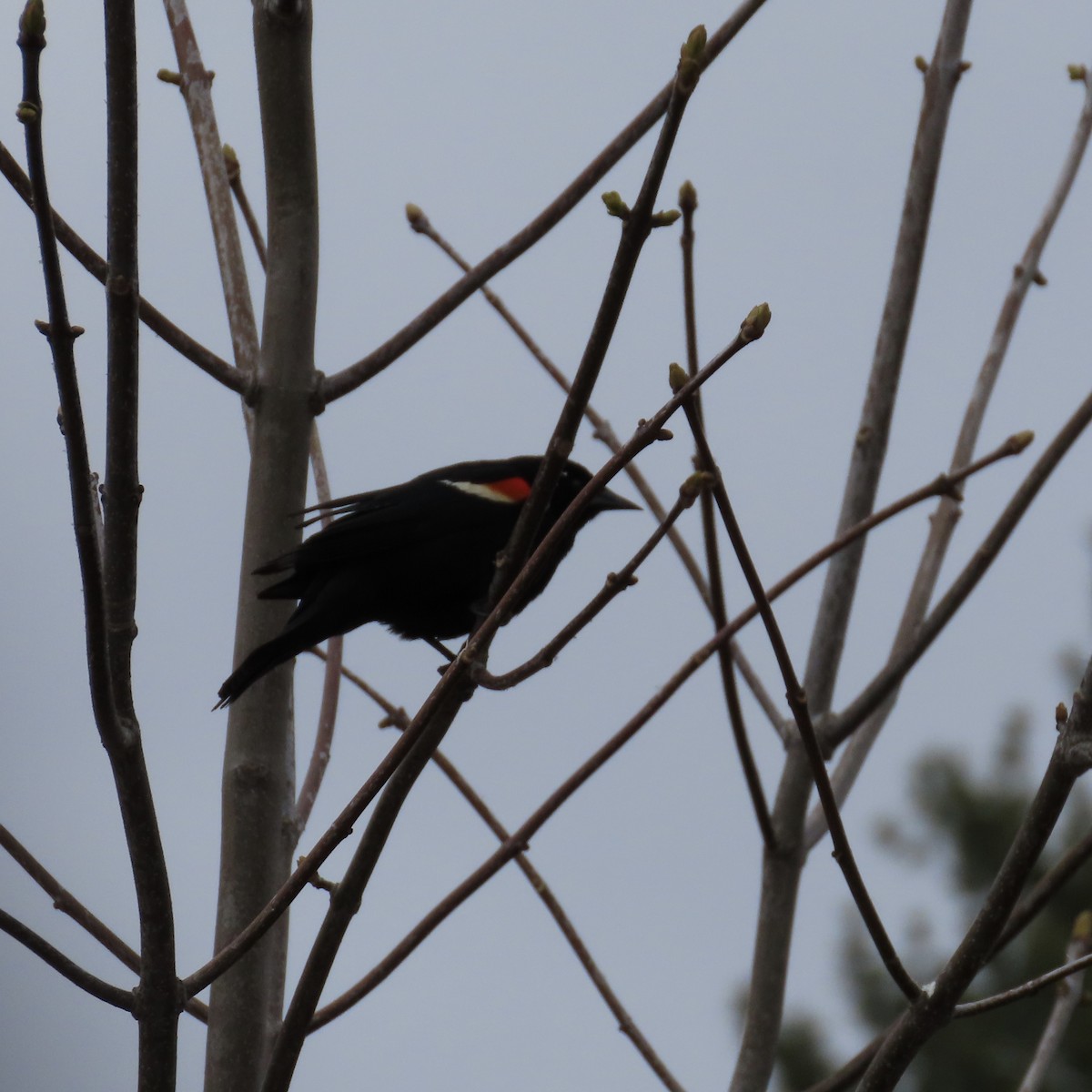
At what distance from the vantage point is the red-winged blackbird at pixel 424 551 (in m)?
2.93

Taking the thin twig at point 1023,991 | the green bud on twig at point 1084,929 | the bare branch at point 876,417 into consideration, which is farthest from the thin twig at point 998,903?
the bare branch at point 876,417

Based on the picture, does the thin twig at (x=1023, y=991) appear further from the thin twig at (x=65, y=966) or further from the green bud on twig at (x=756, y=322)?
the thin twig at (x=65, y=966)

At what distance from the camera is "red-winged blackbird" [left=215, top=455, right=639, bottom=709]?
293 centimetres

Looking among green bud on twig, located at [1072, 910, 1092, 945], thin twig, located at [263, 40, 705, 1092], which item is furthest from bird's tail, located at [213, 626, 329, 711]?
green bud on twig, located at [1072, 910, 1092, 945]

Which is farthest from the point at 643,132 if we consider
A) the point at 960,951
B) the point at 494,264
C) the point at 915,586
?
the point at 960,951

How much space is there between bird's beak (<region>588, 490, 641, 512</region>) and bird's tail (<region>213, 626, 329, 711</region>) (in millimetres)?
1288

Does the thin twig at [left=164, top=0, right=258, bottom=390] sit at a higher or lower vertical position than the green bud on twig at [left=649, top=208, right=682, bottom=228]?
higher

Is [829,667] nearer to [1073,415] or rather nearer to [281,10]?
[1073,415]

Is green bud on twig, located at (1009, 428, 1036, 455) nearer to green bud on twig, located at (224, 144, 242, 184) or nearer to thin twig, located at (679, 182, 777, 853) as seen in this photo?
thin twig, located at (679, 182, 777, 853)

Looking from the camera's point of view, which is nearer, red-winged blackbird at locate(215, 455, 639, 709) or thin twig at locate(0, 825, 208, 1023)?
thin twig at locate(0, 825, 208, 1023)

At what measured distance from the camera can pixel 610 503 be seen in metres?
3.72

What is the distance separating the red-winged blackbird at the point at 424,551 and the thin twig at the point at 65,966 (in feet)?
3.71

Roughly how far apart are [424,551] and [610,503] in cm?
63

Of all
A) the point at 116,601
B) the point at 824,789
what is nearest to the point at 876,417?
the point at 824,789
